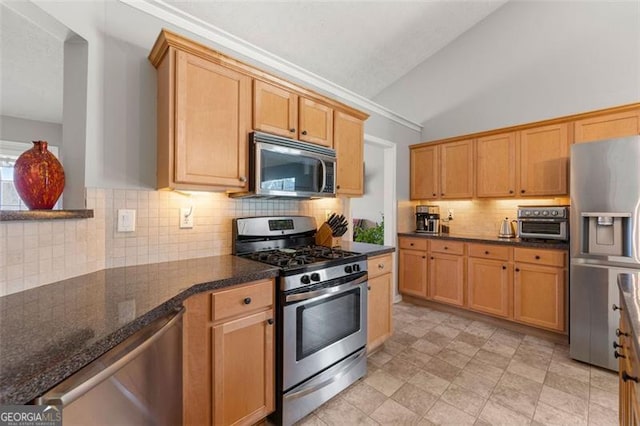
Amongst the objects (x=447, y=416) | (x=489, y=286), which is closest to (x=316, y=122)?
(x=447, y=416)

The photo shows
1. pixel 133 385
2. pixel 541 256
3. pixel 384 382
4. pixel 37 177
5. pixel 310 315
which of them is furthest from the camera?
pixel 541 256

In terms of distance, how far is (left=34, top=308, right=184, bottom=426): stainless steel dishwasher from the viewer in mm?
682

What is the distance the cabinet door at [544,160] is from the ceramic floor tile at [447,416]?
7.81ft

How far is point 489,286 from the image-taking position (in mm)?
3119

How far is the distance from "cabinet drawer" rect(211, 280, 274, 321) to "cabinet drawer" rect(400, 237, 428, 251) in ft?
8.45

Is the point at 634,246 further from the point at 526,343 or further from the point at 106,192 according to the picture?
the point at 106,192

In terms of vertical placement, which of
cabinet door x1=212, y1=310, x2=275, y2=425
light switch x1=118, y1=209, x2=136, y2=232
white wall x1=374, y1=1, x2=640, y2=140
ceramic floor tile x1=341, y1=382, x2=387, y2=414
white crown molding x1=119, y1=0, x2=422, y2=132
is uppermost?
white wall x1=374, y1=1, x2=640, y2=140

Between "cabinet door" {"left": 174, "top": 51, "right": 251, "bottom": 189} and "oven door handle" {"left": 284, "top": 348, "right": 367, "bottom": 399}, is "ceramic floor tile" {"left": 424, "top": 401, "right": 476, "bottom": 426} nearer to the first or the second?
"oven door handle" {"left": 284, "top": 348, "right": 367, "bottom": 399}

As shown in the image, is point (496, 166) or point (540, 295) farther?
point (496, 166)

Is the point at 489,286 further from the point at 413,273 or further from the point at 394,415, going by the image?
the point at 394,415

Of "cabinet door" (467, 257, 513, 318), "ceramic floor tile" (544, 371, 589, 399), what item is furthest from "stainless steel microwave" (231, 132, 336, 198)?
"ceramic floor tile" (544, 371, 589, 399)

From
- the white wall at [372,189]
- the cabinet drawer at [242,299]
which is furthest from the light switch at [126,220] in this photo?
the white wall at [372,189]

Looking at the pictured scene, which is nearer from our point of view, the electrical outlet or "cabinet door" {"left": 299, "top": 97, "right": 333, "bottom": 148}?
the electrical outlet

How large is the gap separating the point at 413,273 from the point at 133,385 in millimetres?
3370
